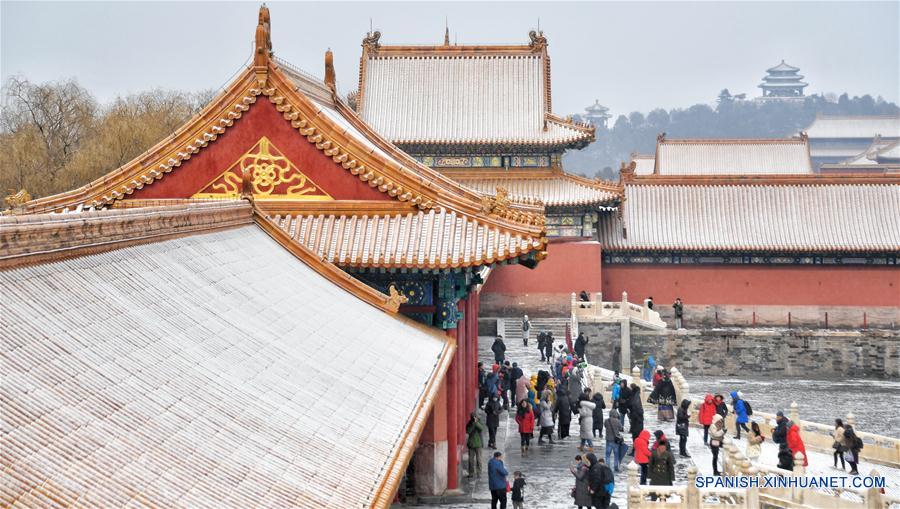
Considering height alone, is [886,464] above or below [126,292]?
below

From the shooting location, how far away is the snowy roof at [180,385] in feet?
24.0

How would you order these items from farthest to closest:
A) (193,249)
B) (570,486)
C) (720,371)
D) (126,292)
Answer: (720,371) < (570,486) < (193,249) < (126,292)

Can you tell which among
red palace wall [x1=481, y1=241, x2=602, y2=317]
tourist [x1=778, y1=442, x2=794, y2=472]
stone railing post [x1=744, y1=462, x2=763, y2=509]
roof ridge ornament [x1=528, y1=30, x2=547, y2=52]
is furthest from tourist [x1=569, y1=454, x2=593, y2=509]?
roof ridge ornament [x1=528, y1=30, x2=547, y2=52]

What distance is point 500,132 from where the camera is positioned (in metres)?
46.8

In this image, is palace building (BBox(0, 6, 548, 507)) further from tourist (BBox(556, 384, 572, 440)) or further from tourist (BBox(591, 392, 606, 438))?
tourist (BBox(591, 392, 606, 438))

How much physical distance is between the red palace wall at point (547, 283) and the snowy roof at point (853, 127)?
342 ft

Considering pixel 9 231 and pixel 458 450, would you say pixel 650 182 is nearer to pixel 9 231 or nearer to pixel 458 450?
pixel 458 450

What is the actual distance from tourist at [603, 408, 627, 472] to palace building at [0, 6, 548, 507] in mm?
2626

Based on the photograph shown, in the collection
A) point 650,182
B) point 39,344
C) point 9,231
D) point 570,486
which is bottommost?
point 570,486

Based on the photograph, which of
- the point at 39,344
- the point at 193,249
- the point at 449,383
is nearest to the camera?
the point at 39,344

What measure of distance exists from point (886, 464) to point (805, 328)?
22089 mm

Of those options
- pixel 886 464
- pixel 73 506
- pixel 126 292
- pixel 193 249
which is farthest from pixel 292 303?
pixel 886 464

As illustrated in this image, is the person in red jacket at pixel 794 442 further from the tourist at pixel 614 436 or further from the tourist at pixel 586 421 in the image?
the tourist at pixel 586 421

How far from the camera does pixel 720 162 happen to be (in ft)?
223
